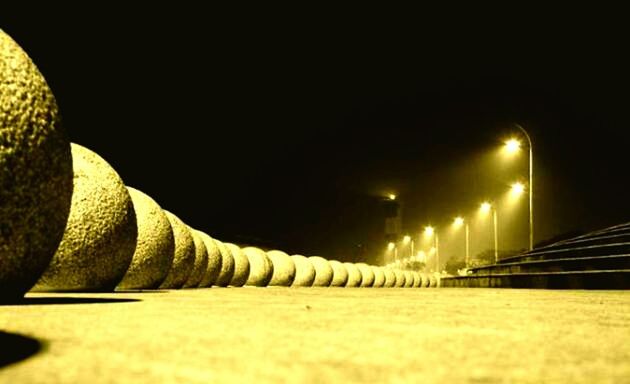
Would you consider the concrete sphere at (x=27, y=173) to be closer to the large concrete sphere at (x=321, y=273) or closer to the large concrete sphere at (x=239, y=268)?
the large concrete sphere at (x=239, y=268)

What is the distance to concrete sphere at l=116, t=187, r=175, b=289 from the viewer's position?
1031 centimetres

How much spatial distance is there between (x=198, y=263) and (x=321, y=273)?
14717 mm

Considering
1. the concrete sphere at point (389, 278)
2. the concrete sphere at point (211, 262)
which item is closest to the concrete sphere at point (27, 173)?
the concrete sphere at point (211, 262)

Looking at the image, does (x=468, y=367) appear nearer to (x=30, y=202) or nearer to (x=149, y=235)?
(x=30, y=202)

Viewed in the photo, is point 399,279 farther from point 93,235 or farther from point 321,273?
point 93,235

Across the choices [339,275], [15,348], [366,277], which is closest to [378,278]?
[366,277]

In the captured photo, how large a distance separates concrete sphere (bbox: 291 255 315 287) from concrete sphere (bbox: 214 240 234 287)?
843 cm

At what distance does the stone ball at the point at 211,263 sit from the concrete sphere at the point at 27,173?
992 centimetres

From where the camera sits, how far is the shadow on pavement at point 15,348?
7.45 feet

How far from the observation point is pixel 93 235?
7906mm

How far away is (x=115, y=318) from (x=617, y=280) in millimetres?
11982

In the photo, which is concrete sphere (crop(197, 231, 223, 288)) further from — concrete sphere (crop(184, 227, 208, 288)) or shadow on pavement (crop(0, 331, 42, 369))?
shadow on pavement (crop(0, 331, 42, 369))

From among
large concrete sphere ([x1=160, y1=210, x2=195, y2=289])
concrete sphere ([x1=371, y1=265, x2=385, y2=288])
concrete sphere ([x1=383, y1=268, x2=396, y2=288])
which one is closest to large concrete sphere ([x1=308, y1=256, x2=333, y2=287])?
concrete sphere ([x1=371, y1=265, x2=385, y2=288])

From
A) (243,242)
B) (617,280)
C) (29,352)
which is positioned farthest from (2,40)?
(243,242)
